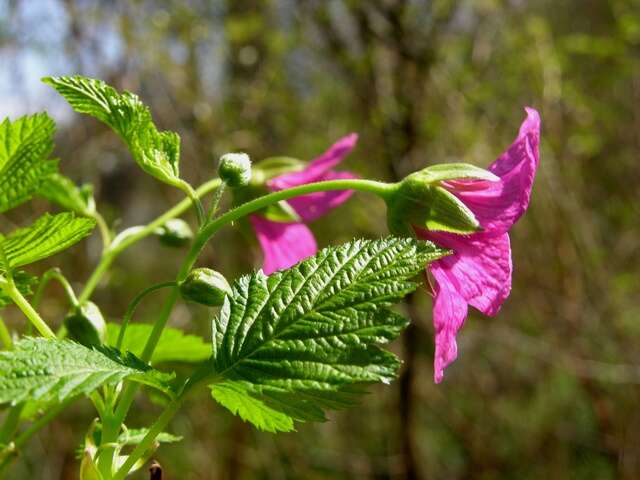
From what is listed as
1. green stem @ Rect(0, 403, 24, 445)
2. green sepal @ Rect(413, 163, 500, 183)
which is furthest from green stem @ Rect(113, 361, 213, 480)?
green sepal @ Rect(413, 163, 500, 183)

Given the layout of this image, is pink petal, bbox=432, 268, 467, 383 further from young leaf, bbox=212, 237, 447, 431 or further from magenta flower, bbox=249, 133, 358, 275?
magenta flower, bbox=249, 133, 358, 275

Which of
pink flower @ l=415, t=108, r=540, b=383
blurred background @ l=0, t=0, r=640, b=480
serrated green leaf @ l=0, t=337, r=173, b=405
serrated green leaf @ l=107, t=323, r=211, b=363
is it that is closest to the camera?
Result: serrated green leaf @ l=0, t=337, r=173, b=405

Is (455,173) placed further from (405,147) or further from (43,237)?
(405,147)

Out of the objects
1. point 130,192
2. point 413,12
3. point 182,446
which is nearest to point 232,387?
point 413,12

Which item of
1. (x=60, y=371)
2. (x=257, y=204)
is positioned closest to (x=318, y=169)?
(x=257, y=204)

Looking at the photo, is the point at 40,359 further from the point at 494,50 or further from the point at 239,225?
the point at 494,50

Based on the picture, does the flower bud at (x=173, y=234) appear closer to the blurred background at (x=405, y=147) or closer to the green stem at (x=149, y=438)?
the green stem at (x=149, y=438)
